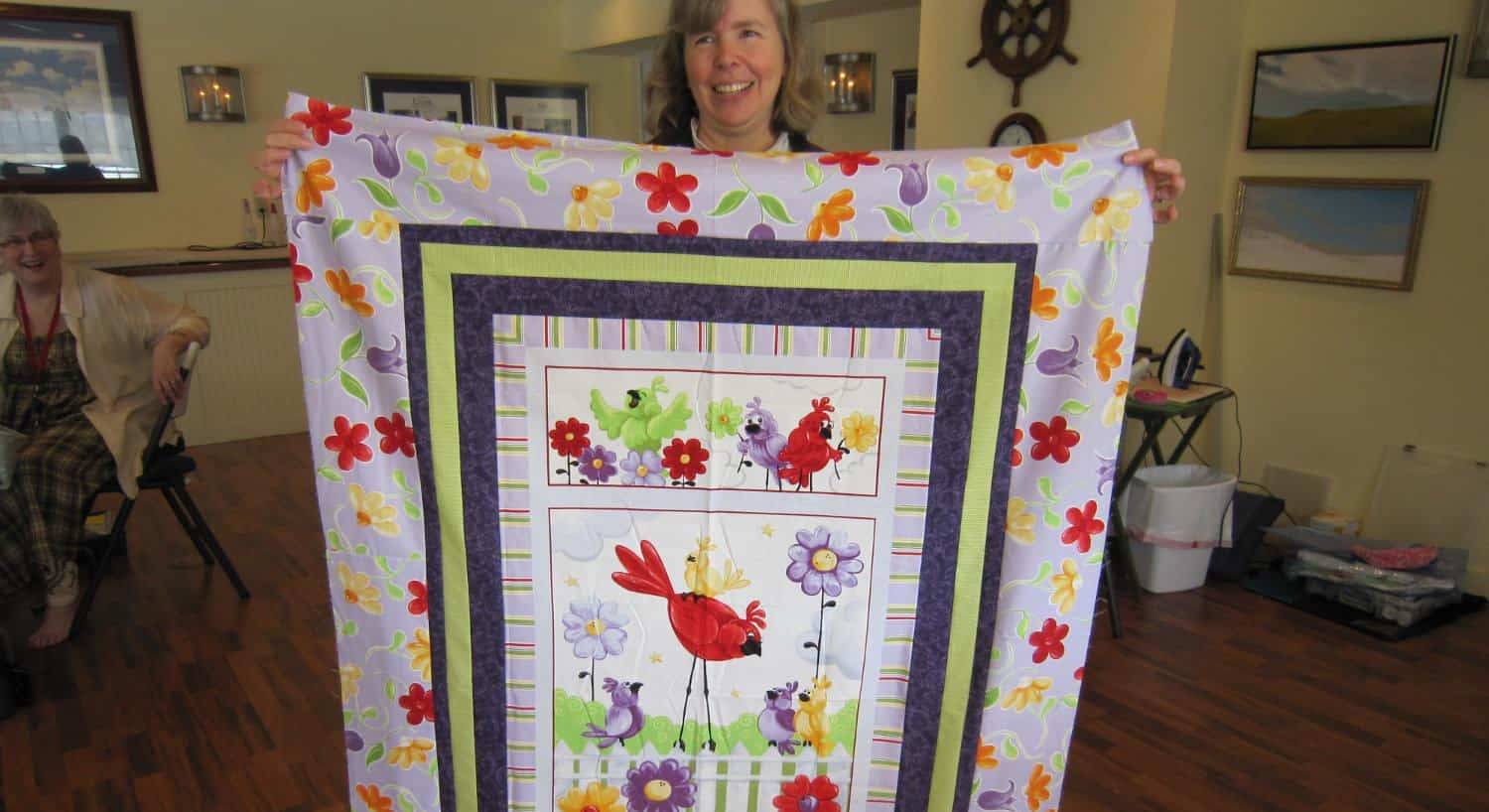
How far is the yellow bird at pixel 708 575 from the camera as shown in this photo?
1375 millimetres

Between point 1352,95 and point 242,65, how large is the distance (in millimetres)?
5416

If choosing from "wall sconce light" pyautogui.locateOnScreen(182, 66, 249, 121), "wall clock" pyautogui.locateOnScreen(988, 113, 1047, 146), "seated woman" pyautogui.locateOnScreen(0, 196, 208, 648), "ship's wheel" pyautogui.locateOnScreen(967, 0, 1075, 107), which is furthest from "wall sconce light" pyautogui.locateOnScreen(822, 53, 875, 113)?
"seated woman" pyautogui.locateOnScreen(0, 196, 208, 648)

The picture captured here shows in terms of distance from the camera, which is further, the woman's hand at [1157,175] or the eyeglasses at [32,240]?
the eyeglasses at [32,240]

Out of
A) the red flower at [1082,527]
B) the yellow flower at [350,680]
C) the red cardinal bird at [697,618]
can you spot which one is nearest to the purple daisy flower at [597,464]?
the red cardinal bird at [697,618]

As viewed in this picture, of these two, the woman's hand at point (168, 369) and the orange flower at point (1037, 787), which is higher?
the woman's hand at point (168, 369)

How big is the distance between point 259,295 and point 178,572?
1981mm

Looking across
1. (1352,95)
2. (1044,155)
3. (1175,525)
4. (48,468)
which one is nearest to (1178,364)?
(1175,525)

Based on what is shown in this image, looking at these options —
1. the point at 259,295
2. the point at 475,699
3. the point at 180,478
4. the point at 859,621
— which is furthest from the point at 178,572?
the point at 859,621

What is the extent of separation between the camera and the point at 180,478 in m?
3.09

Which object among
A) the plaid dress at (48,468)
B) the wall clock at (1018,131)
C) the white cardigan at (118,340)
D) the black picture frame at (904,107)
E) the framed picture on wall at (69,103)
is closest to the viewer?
the plaid dress at (48,468)

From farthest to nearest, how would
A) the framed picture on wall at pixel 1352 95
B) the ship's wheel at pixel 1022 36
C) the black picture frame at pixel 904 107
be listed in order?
the black picture frame at pixel 904 107 → the ship's wheel at pixel 1022 36 → the framed picture on wall at pixel 1352 95

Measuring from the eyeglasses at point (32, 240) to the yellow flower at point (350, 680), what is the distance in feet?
7.52

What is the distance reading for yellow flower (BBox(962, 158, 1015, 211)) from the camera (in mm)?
1299

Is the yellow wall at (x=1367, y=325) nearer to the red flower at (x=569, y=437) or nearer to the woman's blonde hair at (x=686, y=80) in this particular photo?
the woman's blonde hair at (x=686, y=80)
